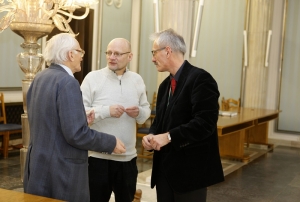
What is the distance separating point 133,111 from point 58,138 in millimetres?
887

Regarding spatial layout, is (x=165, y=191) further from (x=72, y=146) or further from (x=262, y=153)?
(x=262, y=153)

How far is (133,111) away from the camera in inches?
138

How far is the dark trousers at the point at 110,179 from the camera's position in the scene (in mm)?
3516

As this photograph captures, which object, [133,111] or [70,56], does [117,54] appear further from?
[70,56]

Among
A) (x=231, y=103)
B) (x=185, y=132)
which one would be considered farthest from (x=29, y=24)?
(x=231, y=103)

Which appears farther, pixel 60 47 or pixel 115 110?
pixel 115 110

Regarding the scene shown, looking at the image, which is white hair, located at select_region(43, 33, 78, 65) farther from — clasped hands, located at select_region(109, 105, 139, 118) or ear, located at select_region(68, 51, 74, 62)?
clasped hands, located at select_region(109, 105, 139, 118)

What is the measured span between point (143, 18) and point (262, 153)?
4324mm

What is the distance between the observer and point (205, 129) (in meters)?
2.82

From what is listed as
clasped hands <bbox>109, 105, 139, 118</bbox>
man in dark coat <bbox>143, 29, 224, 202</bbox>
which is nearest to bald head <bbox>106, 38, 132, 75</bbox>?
clasped hands <bbox>109, 105, 139, 118</bbox>

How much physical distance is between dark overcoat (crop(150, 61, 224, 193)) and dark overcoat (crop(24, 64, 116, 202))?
1.39 feet

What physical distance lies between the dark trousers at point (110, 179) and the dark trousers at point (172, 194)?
0.52 meters

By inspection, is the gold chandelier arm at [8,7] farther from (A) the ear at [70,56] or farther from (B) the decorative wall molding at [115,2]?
(B) the decorative wall molding at [115,2]

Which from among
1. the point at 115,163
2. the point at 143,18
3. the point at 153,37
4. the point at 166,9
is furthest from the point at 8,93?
the point at 153,37
